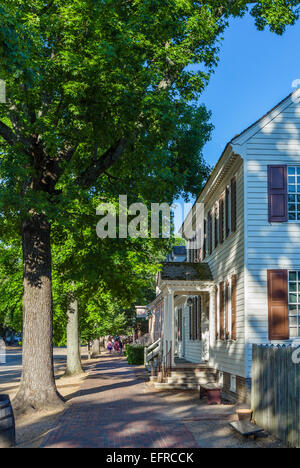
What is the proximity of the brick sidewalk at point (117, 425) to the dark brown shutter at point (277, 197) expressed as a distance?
619 centimetres

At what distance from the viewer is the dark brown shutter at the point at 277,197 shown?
16.0 m

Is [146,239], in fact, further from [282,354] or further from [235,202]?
[282,354]

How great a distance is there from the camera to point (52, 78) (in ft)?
47.4

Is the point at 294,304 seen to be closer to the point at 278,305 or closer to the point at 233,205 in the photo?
the point at 278,305

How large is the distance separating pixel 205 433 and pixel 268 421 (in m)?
1.26

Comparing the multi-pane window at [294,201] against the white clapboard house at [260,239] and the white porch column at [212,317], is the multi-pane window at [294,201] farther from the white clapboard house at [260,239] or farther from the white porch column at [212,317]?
the white porch column at [212,317]

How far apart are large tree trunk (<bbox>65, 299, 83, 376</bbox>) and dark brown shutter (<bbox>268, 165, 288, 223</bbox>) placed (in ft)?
42.6

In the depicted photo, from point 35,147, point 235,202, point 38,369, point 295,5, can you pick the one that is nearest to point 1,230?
point 35,147

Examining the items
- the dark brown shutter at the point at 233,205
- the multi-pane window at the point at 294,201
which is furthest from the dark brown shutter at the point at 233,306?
the multi-pane window at the point at 294,201

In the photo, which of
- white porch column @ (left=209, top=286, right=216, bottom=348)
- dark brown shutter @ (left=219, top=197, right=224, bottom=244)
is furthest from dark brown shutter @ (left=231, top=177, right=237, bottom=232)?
white porch column @ (left=209, top=286, right=216, bottom=348)

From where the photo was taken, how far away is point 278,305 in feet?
50.9

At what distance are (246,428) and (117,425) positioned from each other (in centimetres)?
294

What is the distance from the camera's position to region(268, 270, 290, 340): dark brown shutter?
15414 mm
